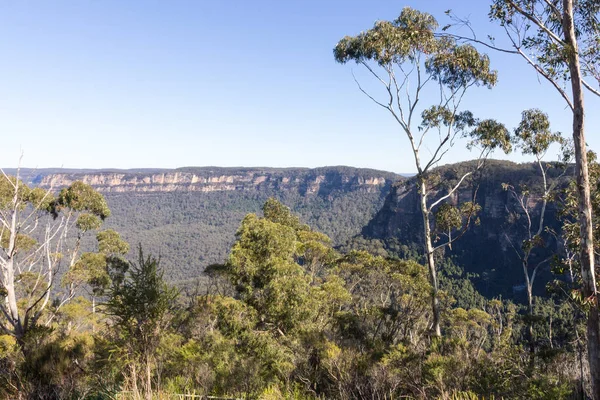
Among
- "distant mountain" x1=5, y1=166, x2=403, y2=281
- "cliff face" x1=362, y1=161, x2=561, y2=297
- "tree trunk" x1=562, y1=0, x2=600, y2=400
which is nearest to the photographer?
"tree trunk" x1=562, y1=0, x2=600, y2=400

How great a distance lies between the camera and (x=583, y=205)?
549cm

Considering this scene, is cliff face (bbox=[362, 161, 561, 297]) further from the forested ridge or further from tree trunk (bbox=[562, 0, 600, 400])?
tree trunk (bbox=[562, 0, 600, 400])

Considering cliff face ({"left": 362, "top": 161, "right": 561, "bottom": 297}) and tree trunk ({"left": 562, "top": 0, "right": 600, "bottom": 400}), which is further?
cliff face ({"left": 362, "top": 161, "right": 561, "bottom": 297})

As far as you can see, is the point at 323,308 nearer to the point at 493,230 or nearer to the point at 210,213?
the point at 493,230

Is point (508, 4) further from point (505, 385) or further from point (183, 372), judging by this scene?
point (183, 372)

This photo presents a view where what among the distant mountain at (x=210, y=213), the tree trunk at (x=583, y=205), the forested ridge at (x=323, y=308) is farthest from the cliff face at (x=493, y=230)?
the tree trunk at (x=583, y=205)

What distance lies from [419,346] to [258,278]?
506cm

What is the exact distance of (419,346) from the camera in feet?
35.2

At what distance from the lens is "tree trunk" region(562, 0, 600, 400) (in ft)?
17.3

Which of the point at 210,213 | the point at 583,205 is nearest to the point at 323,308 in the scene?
the point at 583,205

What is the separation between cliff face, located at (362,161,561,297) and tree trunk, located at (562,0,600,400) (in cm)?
6469

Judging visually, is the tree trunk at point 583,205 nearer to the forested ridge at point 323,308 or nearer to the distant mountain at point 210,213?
the forested ridge at point 323,308

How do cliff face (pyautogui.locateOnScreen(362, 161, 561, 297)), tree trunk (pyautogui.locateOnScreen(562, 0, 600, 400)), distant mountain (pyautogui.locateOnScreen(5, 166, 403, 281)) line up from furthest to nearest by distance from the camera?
distant mountain (pyautogui.locateOnScreen(5, 166, 403, 281)) → cliff face (pyautogui.locateOnScreen(362, 161, 561, 297)) → tree trunk (pyautogui.locateOnScreen(562, 0, 600, 400))

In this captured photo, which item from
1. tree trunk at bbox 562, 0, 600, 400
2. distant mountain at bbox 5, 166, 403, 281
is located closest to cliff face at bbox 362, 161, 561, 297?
distant mountain at bbox 5, 166, 403, 281
